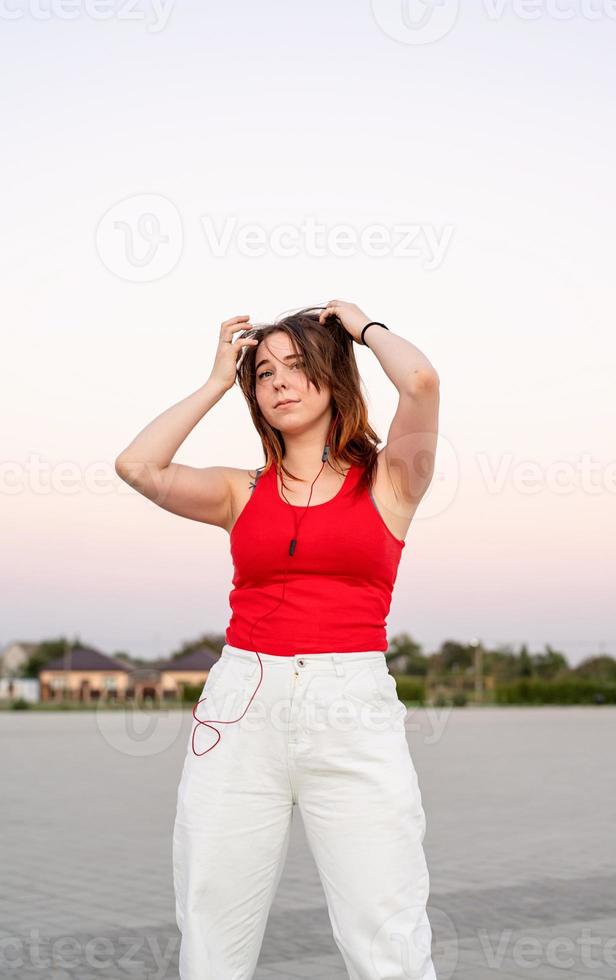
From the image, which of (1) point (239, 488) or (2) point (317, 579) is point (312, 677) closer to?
(2) point (317, 579)

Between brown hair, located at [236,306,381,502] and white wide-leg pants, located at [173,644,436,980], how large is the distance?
0.50 m

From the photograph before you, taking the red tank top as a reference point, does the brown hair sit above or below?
above

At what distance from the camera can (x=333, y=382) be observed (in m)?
2.92

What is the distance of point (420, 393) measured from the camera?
2752 millimetres

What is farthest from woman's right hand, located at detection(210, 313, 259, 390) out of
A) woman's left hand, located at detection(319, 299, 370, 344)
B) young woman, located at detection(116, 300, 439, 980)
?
woman's left hand, located at detection(319, 299, 370, 344)

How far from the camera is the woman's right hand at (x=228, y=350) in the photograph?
9.86 ft

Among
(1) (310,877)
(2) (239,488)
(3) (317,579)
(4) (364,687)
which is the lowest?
(1) (310,877)

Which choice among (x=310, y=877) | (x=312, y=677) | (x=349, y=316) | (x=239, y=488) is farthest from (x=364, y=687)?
(x=310, y=877)

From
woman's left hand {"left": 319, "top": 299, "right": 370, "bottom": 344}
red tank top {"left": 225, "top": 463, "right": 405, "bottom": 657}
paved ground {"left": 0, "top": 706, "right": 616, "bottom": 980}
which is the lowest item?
paved ground {"left": 0, "top": 706, "right": 616, "bottom": 980}

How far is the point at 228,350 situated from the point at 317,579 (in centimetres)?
63

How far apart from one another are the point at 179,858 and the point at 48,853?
5381 mm

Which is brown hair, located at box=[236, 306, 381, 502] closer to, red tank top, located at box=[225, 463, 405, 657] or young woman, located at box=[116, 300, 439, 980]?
young woman, located at box=[116, 300, 439, 980]

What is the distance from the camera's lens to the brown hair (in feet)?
9.53

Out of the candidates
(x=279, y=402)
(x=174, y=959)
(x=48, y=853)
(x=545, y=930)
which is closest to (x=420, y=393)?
(x=279, y=402)
